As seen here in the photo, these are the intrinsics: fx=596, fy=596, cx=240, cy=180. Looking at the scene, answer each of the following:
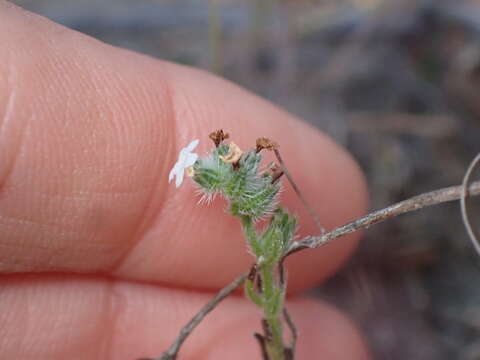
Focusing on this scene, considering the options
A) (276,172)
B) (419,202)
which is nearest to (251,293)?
(276,172)

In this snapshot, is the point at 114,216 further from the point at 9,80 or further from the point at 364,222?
the point at 364,222

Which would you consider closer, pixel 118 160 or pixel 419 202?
pixel 419 202

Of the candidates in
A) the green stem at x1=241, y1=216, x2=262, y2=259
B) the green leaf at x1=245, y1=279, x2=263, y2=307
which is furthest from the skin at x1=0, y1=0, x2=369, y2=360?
the green leaf at x1=245, y1=279, x2=263, y2=307

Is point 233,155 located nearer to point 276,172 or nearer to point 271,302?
point 276,172

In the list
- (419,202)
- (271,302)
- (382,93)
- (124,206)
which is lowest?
(271,302)

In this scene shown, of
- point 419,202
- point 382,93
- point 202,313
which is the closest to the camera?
point 419,202

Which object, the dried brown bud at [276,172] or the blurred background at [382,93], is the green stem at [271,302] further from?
the blurred background at [382,93]

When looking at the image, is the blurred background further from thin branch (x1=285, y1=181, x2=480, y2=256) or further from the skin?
thin branch (x1=285, y1=181, x2=480, y2=256)
